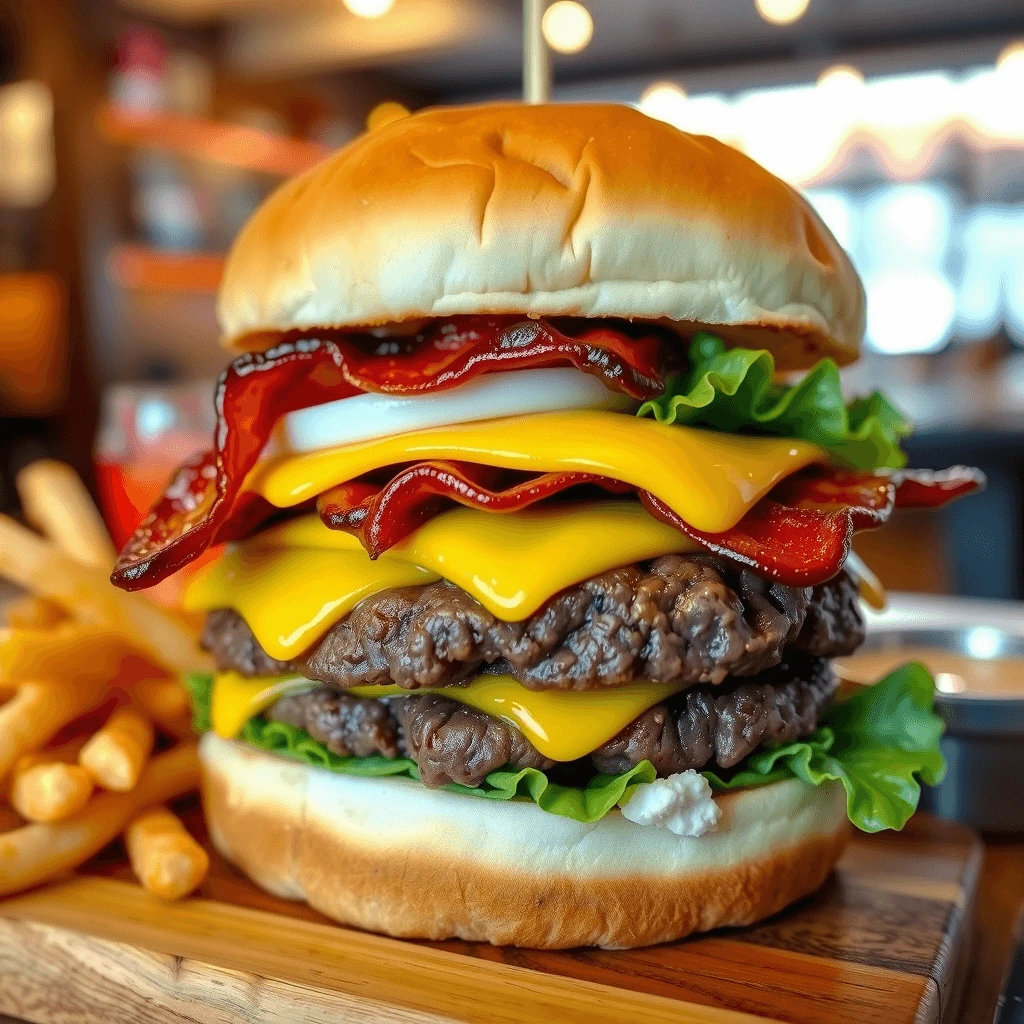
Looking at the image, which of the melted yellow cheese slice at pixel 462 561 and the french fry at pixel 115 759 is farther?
the french fry at pixel 115 759

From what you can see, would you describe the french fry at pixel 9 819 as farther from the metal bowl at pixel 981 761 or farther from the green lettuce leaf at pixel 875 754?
the metal bowl at pixel 981 761

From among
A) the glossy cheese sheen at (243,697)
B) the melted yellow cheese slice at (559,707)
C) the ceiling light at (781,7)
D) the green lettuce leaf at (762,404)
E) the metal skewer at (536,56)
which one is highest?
the ceiling light at (781,7)

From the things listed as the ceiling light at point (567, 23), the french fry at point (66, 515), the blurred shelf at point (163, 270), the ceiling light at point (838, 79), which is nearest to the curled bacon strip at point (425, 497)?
the french fry at point (66, 515)

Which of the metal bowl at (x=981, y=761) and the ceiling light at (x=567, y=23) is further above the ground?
the ceiling light at (x=567, y=23)

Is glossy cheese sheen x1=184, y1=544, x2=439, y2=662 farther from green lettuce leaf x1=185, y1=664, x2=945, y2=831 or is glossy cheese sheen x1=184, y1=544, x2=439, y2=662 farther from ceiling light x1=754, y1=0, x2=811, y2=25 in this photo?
ceiling light x1=754, y1=0, x2=811, y2=25

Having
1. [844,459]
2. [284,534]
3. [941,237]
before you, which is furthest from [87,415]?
[941,237]

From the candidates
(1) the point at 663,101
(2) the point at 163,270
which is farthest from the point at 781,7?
(2) the point at 163,270

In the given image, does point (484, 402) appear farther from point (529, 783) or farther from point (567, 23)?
point (567, 23)

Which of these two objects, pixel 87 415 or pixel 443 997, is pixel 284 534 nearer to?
pixel 443 997
